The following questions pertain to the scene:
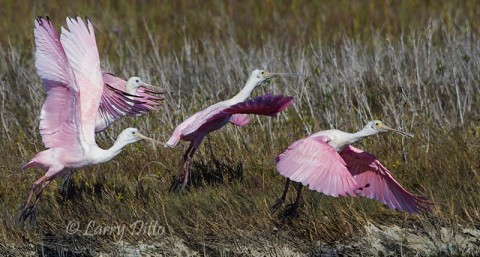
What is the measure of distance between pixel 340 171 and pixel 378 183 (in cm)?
50

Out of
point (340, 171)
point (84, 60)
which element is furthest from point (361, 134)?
point (84, 60)

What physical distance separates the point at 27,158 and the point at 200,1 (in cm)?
556

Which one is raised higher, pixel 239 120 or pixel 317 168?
pixel 239 120

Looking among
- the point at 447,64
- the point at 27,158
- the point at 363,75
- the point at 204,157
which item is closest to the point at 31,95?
the point at 27,158

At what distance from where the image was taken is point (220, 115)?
274 inches

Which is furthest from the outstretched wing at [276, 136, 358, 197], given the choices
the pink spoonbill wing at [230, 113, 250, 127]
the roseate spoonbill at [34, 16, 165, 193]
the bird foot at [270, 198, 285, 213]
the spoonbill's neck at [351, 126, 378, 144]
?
the roseate spoonbill at [34, 16, 165, 193]

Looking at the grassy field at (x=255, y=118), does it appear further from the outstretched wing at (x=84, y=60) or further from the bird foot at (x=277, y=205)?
the outstretched wing at (x=84, y=60)

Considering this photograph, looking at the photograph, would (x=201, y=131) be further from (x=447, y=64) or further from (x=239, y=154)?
(x=447, y=64)

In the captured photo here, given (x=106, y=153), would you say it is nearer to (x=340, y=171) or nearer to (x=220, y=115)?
(x=220, y=115)

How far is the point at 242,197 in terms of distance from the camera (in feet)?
23.1

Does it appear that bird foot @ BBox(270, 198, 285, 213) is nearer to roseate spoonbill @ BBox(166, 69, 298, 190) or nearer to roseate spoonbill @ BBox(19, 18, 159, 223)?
roseate spoonbill @ BBox(166, 69, 298, 190)

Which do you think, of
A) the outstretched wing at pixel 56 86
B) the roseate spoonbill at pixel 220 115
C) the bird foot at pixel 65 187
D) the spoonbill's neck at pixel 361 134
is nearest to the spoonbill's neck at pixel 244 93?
the roseate spoonbill at pixel 220 115

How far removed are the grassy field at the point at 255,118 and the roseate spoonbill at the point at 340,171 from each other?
19 cm

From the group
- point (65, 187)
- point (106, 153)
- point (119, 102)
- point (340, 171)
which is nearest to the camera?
point (340, 171)
